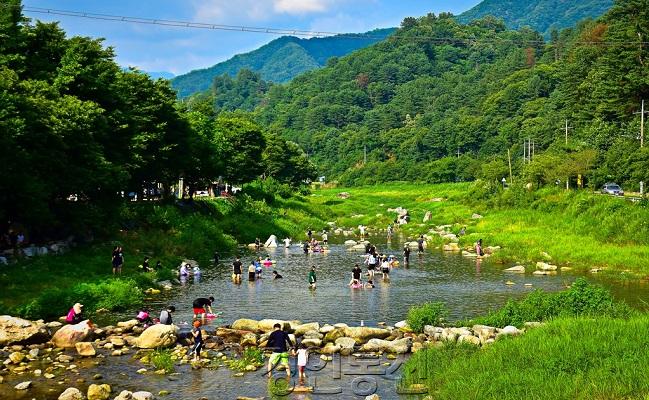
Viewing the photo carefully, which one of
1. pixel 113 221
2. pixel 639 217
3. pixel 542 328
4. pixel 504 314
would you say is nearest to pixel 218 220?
pixel 113 221

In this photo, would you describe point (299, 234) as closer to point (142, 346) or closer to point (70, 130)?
point (70, 130)

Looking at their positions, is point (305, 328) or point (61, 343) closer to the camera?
point (61, 343)

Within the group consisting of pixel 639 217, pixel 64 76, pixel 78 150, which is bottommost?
pixel 639 217

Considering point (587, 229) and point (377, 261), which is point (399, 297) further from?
point (587, 229)

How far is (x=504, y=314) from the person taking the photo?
95.7 ft

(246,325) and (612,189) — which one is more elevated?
(612,189)

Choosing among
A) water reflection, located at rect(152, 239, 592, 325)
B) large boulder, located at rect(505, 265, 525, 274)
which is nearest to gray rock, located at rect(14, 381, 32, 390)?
water reflection, located at rect(152, 239, 592, 325)

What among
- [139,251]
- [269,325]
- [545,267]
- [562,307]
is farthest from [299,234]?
[562,307]

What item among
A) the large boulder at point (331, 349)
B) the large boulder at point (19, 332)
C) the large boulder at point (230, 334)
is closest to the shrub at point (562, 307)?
the large boulder at point (331, 349)

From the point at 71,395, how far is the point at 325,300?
20.8 m

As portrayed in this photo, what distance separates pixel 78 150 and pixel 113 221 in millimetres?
9782

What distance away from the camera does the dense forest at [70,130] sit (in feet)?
122

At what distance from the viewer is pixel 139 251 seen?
50.9m

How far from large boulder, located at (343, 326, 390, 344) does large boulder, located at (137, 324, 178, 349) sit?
8181 mm
